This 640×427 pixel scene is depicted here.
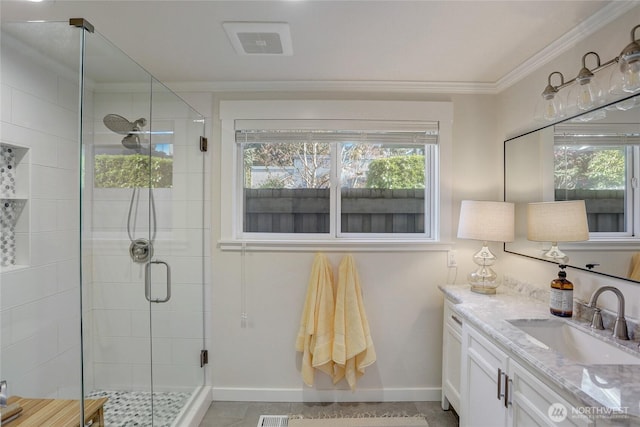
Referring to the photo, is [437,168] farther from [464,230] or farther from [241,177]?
[241,177]

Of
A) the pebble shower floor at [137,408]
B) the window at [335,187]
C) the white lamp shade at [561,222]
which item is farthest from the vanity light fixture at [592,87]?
the pebble shower floor at [137,408]

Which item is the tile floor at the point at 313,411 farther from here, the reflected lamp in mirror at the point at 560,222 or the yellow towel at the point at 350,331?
the reflected lamp in mirror at the point at 560,222

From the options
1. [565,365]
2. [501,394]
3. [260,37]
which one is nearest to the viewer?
[565,365]

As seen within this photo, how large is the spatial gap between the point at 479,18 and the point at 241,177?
176cm

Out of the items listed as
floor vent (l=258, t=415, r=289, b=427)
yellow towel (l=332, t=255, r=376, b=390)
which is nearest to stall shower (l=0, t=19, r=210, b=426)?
floor vent (l=258, t=415, r=289, b=427)

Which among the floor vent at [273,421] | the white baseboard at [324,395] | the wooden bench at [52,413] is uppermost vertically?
the wooden bench at [52,413]

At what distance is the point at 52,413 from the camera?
1.47 meters

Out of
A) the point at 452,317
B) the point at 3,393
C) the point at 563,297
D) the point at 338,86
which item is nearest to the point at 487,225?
the point at 563,297

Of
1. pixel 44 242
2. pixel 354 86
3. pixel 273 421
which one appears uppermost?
pixel 354 86

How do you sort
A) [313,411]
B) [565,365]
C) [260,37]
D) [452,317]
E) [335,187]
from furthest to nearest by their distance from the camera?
[335,187]
[313,411]
[452,317]
[260,37]
[565,365]

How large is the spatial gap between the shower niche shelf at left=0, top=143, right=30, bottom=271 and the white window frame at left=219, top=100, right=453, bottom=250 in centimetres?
106

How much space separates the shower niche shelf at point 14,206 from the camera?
148 centimetres

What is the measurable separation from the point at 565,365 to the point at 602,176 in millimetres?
938

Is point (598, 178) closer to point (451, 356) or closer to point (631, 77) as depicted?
point (631, 77)
